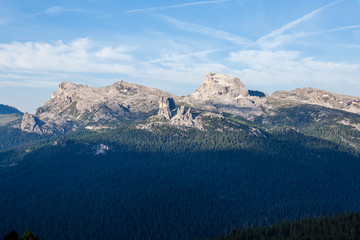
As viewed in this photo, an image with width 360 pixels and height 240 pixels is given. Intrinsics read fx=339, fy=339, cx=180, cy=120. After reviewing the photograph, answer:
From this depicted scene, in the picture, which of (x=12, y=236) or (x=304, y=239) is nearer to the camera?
(x=12, y=236)

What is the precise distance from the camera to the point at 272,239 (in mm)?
157500

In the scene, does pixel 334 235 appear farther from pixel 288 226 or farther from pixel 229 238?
pixel 229 238

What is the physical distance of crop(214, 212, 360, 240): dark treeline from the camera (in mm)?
154375

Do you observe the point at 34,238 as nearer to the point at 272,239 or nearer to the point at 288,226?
the point at 272,239

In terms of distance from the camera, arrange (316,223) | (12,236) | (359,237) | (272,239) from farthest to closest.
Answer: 1. (316,223)
2. (272,239)
3. (359,237)
4. (12,236)

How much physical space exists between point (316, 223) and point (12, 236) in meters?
150

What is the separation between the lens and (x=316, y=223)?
175 m

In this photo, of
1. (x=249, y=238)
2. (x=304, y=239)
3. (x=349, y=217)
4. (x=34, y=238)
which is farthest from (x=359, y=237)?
(x=34, y=238)

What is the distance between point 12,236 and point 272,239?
119m

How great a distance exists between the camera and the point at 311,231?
165750mm

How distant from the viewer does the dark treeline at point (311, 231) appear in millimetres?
154375

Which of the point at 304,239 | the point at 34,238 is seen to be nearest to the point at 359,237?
the point at 304,239

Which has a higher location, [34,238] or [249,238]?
[34,238]

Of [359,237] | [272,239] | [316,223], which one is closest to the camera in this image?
[359,237]
